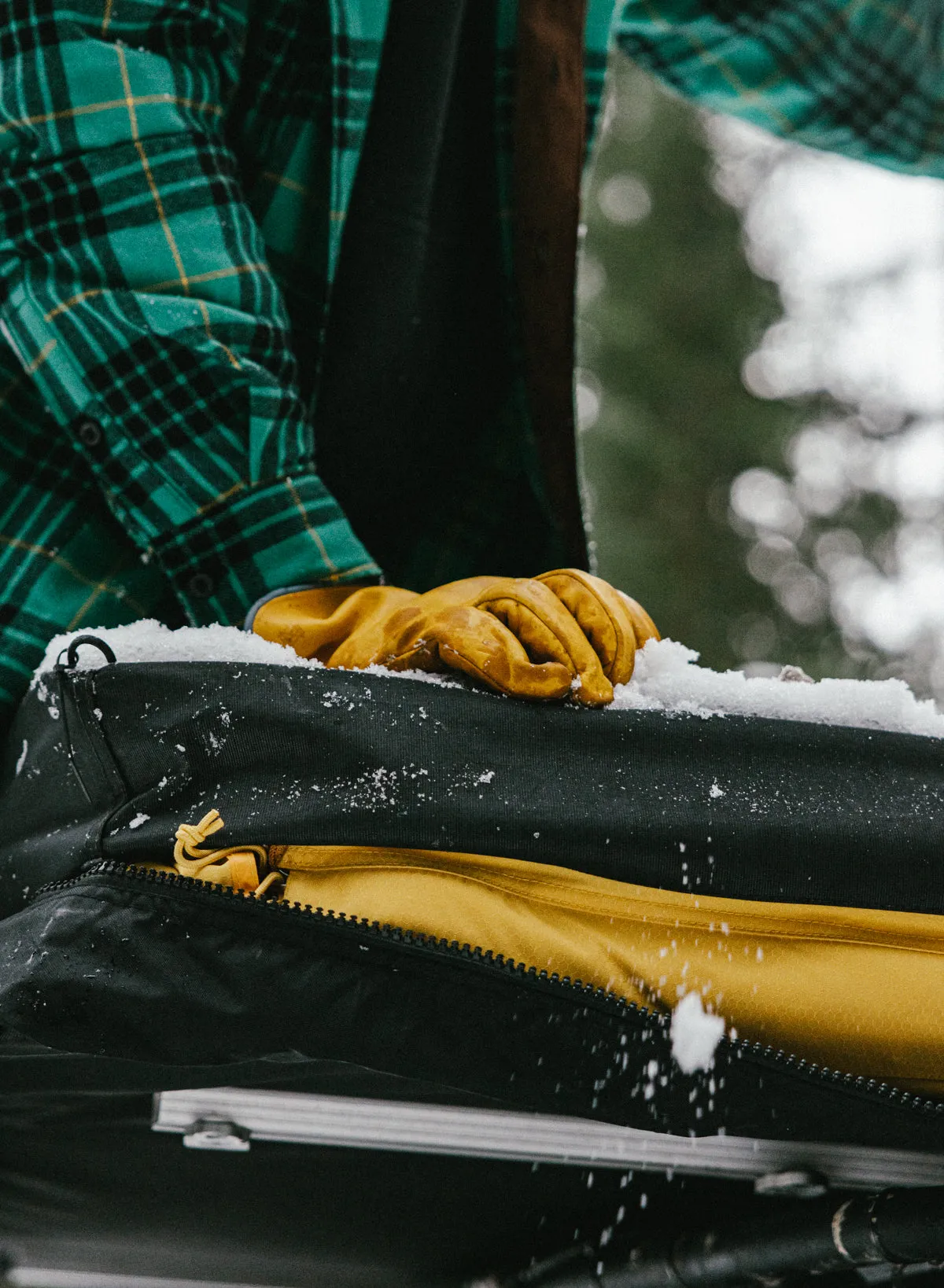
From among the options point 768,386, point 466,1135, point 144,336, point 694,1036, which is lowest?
point 768,386

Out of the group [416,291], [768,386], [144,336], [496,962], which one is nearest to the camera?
[496,962]

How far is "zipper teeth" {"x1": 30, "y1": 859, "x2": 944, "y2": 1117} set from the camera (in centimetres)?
70

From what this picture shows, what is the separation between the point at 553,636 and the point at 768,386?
24.4ft

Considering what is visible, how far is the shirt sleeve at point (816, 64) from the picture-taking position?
6.18ft

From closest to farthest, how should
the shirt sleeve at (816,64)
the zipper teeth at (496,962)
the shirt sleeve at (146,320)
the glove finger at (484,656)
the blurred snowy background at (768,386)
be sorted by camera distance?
1. the zipper teeth at (496,962)
2. the glove finger at (484,656)
3. the shirt sleeve at (146,320)
4. the shirt sleeve at (816,64)
5. the blurred snowy background at (768,386)

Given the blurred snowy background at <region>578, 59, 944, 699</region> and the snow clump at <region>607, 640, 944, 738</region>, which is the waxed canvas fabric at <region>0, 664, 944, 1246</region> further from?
the blurred snowy background at <region>578, 59, 944, 699</region>

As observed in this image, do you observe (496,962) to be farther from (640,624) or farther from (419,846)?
(640,624)

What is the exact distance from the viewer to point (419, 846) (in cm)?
73

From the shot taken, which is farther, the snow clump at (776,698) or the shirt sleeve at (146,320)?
the shirt sleeve at (146,320)

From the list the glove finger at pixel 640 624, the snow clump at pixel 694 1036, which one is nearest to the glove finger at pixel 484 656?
the glove finger at pixel 640 624

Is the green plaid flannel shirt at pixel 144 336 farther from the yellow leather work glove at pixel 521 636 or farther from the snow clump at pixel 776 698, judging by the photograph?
Answer: the snow clump at pixel 776 698

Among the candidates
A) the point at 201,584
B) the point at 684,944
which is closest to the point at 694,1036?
the point at 684,944

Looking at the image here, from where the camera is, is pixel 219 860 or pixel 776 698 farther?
pixel 776 698

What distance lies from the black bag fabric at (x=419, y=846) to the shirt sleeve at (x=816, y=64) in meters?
1.45
